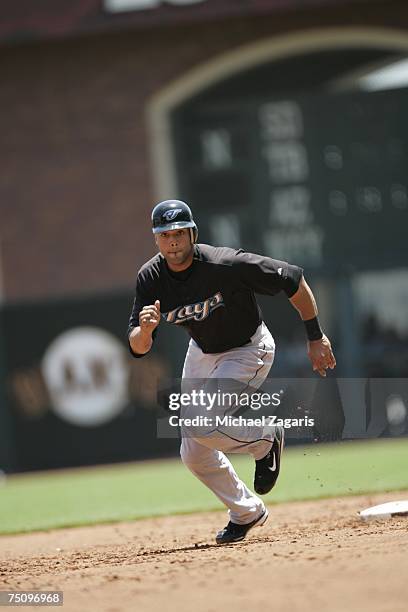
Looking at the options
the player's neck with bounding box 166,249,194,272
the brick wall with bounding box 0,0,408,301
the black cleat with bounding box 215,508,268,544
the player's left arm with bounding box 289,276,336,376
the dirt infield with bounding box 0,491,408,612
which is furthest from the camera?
the brick wall with bounding box 0,0,408,301

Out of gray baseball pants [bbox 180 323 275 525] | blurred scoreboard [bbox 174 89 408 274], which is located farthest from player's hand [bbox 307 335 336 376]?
blurred scoreboard [bbox 174 89 408 274]

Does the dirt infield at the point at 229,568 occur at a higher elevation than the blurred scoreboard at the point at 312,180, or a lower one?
lower

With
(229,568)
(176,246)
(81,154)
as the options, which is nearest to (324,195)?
(81,154)

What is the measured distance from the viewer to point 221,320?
612cm

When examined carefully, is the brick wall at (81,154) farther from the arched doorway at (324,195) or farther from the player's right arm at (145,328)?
the player's right arm at (145,328)

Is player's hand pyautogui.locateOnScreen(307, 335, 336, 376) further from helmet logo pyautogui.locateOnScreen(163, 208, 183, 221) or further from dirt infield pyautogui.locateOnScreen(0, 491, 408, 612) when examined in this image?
helmet logo pyautogui.locateOnScreen(163, 208, 183, 221)

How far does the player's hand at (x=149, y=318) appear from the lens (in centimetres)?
567

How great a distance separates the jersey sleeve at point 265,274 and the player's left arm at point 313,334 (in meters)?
0.11

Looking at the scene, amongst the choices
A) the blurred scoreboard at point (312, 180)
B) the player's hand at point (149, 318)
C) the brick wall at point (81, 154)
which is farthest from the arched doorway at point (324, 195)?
the player's hand at point (149, 318)

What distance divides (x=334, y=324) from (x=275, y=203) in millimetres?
1797

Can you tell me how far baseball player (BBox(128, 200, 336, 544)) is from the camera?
594 cm

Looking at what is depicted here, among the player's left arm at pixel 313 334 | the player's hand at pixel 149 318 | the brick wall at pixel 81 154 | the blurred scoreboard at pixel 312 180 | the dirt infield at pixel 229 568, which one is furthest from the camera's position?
the brick wall at pixel 81 154

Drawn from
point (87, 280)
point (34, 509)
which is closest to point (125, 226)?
point (87, 280)

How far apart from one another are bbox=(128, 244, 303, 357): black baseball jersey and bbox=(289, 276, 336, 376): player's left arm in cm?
9
